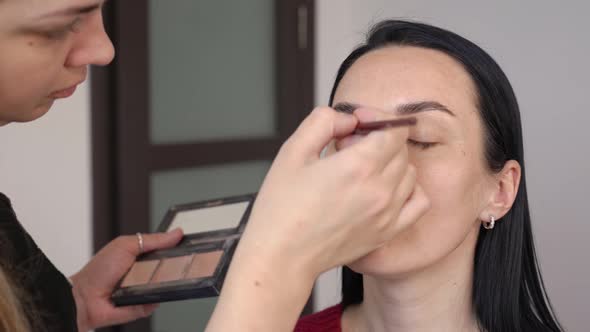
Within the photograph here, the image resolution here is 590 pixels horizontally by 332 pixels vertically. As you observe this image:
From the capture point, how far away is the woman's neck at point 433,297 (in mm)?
1225

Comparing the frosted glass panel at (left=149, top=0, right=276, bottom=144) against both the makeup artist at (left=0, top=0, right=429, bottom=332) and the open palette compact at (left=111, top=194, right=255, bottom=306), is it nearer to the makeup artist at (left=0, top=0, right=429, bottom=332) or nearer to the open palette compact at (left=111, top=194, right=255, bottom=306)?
the open palette compact at (left=111, top=194, right=255, bottom=306)

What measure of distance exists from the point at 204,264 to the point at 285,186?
1.76 ft

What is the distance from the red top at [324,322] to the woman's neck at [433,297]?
11 centimetres

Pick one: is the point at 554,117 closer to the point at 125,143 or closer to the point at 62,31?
the point at 125,143

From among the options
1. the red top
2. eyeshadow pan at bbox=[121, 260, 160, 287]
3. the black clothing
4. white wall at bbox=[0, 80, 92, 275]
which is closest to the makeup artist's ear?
the red top

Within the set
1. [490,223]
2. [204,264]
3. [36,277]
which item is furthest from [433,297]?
[36,277]

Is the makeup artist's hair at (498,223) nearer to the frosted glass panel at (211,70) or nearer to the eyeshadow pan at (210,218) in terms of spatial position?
the eyeshadow pan at (210,218)

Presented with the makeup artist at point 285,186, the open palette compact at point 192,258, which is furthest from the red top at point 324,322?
the makeup artist at point 285,186

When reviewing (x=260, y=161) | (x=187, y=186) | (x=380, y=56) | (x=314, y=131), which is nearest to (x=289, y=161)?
(x=314, y=131)

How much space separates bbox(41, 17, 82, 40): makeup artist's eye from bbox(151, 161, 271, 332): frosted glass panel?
5.36 feet

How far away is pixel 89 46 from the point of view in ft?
2.81

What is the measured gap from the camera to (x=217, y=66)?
2627 millimetres

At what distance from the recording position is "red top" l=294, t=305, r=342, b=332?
4.48ft

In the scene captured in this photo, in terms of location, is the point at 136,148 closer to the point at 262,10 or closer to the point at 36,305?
the point at 262,10
